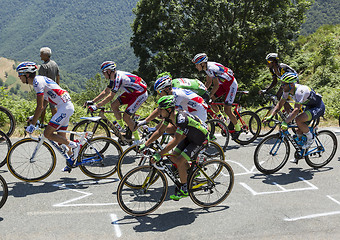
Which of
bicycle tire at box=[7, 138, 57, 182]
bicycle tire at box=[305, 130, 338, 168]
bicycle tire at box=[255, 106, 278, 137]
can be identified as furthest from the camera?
bicycle tire at box=[255, 106, 278, 137]

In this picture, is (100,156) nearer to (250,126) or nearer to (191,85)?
(191,85)

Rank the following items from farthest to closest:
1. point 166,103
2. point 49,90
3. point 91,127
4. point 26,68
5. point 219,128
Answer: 1. point 219,128
2. point 91,127
3. point 49,90
4. point 26,68
5. point 166,103

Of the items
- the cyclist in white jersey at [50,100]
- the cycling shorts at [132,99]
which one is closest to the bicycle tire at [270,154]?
the cycling shorts at [132,99]

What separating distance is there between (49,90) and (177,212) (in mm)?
3186

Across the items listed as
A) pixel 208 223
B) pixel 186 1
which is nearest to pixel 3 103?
pixel 208 223

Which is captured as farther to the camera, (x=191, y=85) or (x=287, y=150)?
(x=191, y=85)

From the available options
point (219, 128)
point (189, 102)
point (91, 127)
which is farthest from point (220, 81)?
point (91, 127)

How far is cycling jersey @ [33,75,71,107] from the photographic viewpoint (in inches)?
242

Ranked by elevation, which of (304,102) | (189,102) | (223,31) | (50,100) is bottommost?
(50,100)

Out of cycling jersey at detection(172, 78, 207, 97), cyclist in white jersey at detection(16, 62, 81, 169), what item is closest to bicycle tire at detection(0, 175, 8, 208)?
cyclist in white jersey at detection(16, 62, 81, 169)

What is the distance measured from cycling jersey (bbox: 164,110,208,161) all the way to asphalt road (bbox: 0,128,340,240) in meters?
1.00

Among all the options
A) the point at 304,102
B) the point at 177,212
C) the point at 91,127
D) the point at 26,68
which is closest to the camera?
the point at 177,212

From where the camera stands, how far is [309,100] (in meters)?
7.04

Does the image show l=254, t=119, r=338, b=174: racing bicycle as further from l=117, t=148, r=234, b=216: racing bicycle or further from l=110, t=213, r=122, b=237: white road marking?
l=110, t=213, r=122, b=237: white road marking
